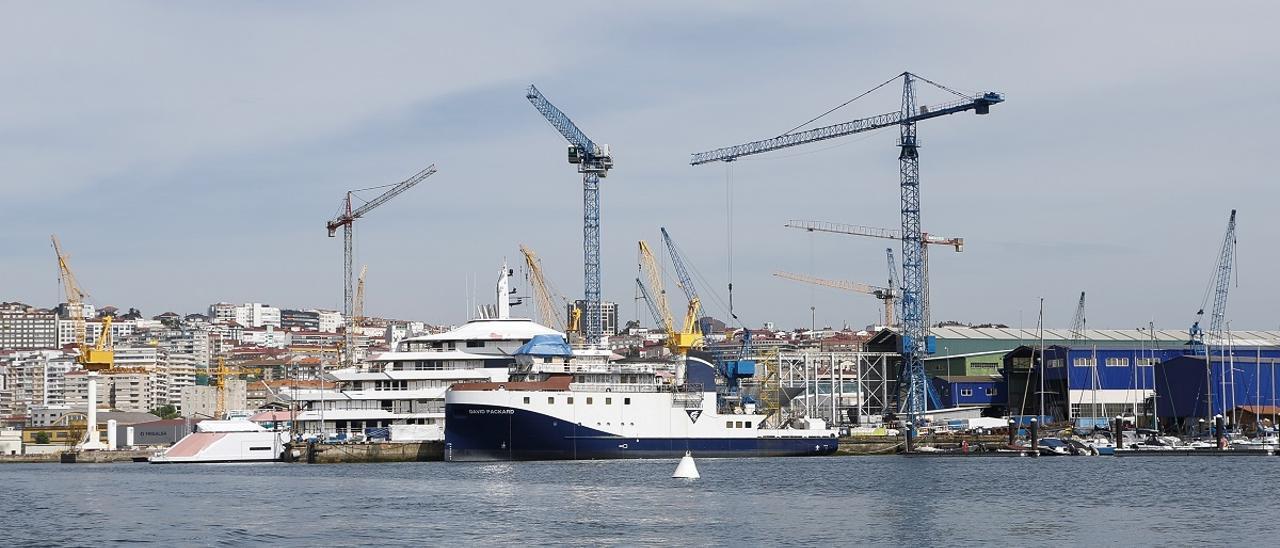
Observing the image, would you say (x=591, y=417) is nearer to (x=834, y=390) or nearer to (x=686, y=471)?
(x=686, y=471)

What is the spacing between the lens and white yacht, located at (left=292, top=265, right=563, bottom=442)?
310 ft

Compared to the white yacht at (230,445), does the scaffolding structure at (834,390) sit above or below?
above

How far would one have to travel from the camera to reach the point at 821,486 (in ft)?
191

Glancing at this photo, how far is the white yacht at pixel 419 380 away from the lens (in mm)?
94375

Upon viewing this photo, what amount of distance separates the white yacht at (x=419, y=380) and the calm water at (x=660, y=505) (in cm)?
1875

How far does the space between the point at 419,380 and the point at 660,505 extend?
48063mm

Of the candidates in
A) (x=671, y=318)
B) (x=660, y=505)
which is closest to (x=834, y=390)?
(x=671, y=318)

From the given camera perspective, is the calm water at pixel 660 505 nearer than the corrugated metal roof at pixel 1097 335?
Yes

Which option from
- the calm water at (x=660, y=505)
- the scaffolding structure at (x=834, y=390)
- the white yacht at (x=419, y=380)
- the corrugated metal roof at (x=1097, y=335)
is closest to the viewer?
the calm water at (x=660, y=505)

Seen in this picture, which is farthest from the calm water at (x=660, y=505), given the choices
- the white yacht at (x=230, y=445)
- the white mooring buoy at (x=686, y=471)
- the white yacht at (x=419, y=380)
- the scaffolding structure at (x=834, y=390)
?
the scaffolding structure at (x=834, y=390)

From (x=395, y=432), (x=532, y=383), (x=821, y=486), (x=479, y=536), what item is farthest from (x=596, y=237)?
(x=479, y=536)

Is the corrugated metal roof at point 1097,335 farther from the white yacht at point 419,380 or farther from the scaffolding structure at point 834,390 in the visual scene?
the white yacht at point 419,380

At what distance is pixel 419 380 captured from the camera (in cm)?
9550

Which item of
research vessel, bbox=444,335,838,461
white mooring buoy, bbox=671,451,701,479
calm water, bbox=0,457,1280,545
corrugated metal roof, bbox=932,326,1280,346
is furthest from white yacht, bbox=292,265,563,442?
corrugated metal roof, bbox=932,326,1280,346
